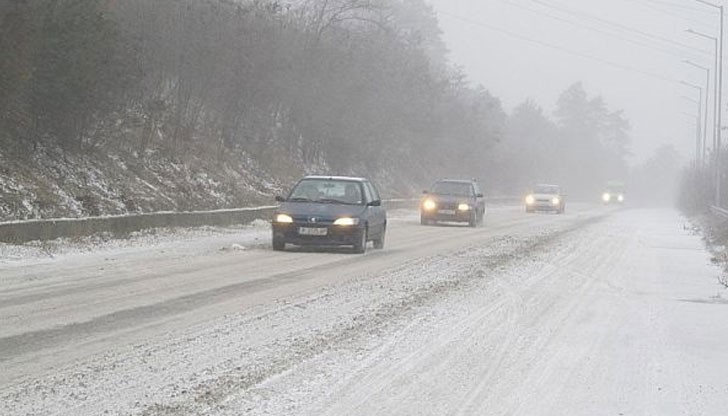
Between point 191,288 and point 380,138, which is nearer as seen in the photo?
point 191,288

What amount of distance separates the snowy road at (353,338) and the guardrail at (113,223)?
1639 mm

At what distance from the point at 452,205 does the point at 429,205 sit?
86 cm

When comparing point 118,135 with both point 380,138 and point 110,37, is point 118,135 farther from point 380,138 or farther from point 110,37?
point 380,138

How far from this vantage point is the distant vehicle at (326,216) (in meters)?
19.6

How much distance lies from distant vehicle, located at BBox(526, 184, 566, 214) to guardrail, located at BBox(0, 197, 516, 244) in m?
26.8

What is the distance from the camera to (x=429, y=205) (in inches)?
1357

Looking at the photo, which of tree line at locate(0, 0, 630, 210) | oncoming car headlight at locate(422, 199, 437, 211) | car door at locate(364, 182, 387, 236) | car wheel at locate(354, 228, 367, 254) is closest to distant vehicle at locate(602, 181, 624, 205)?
tree line at locate(0, 0, 630, 210)

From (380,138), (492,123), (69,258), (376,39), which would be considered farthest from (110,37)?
(492,123)

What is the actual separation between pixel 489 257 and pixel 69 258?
805cm

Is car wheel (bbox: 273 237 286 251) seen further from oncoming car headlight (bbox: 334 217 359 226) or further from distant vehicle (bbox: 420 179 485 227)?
distant vehicle (bbox: 420 179 485 227)

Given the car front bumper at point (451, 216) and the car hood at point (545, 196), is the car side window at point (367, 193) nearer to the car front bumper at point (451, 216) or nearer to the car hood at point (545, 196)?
the car front bumper at point (451, 216)

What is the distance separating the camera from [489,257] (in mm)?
19422

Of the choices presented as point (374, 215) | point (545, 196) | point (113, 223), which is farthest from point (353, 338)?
point (545, 196)

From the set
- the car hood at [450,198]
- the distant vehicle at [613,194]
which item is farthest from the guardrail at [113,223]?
the distant vehicle at [613,194]
